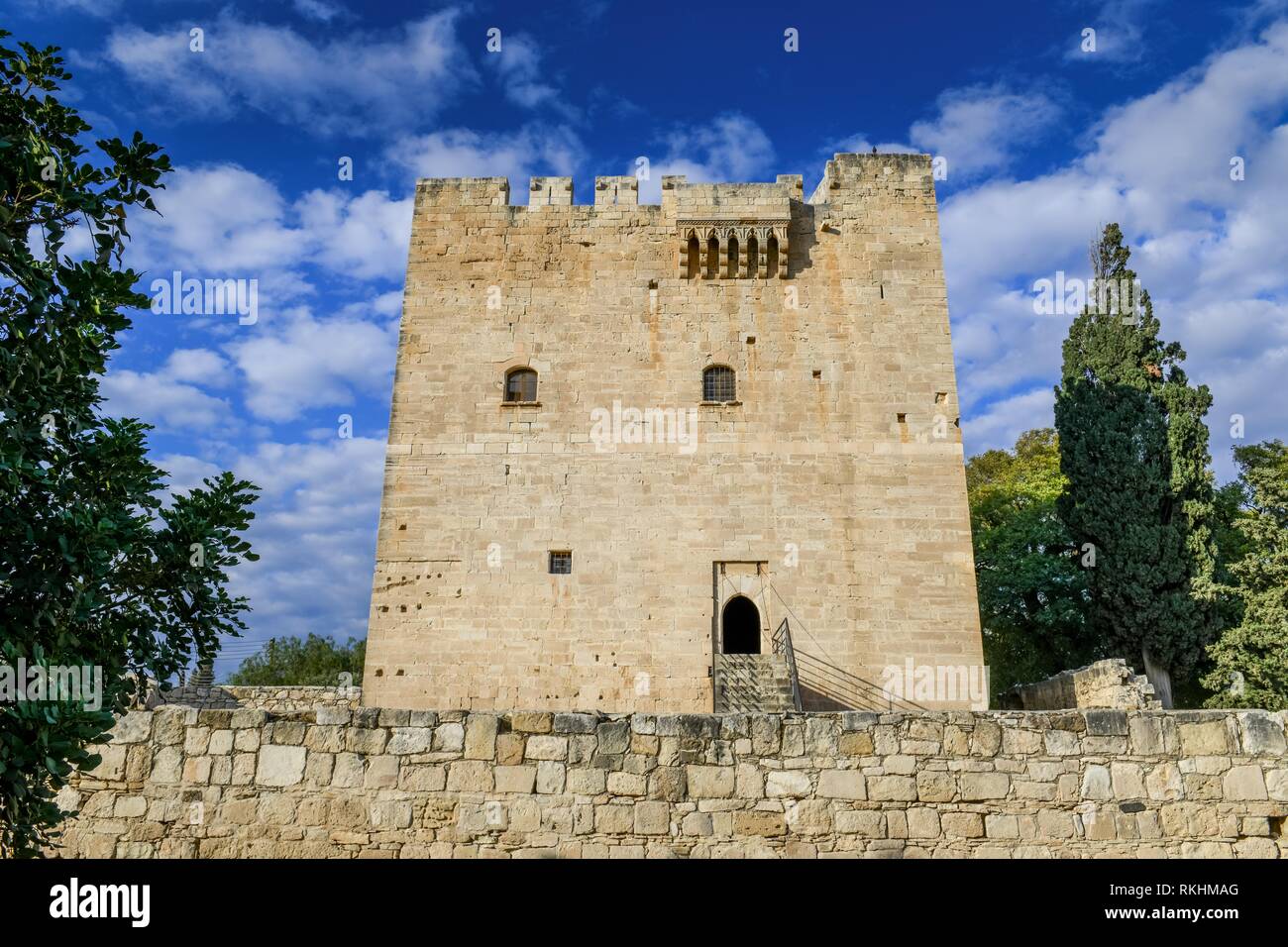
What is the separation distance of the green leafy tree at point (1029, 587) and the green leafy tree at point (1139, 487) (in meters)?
0.98

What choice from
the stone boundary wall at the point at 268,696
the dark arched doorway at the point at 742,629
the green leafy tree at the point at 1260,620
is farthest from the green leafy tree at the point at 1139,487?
the stone boundary wall at the point at 268,696

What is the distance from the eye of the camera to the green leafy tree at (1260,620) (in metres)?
15.1

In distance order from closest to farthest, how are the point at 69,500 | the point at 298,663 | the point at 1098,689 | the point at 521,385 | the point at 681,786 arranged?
the point at 69,500
the point at 681,786
the point at 1098,689
the point at 521,385
the point at 298,663

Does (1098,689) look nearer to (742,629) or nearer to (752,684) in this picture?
(752,684)

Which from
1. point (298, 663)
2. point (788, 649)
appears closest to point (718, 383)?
point (788, 649)

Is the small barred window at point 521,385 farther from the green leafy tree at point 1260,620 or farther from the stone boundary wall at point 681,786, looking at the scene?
the green leafy tree at point 1260,620

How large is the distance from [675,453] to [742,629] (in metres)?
3.36

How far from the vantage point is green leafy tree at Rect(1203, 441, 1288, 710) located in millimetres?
15117

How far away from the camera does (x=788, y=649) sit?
1297 cm

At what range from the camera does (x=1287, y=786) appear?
603cm

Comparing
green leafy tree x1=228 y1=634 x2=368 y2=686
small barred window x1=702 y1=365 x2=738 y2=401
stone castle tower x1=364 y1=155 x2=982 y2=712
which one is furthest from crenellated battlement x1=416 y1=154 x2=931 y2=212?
green leafy tree x1=228 y1=634 x2=368 y2=686
